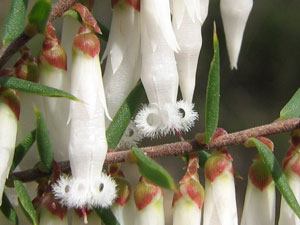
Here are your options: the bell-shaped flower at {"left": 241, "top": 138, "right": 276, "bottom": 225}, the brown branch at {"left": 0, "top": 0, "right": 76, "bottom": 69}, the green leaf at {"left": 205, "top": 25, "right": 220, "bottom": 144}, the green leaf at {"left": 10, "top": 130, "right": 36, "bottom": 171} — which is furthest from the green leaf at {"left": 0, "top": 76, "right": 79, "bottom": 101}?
the bell-shaped flower at {"left": 241, "top": 138, "right": 276, "bottom": 225}

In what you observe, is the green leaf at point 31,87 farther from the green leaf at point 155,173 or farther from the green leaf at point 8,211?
the green leaf at point 8,211

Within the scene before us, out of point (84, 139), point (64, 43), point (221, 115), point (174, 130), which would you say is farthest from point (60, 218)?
point (221, 115)

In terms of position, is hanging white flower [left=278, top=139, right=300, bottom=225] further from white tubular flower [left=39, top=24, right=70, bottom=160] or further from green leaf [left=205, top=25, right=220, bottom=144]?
white tubular flower [left=39, top=24, right=70, bottom=160]

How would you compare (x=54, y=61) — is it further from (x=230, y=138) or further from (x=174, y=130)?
(x=230, y=138)

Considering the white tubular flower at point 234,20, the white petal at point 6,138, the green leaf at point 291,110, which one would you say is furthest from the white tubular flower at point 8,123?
the green leaf at point 291,110

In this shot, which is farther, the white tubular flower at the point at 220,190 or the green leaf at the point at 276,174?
the white tubular flower at the point at 220,190

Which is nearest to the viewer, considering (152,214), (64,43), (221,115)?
(152,214)

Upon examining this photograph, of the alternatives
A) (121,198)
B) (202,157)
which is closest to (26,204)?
(121,198)
